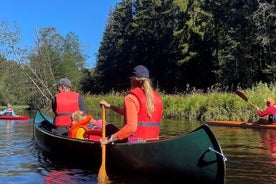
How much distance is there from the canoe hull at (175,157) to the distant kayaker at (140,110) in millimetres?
239

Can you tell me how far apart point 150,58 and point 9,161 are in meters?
46.3

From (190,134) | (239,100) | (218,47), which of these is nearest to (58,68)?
(218,47)

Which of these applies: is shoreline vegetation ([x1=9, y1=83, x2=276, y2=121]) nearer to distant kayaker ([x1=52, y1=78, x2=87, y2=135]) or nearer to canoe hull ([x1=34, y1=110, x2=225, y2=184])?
distant kayaker ([x1=52, y1=78, x2=87, y2=135])

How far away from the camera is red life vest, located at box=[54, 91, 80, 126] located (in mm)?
8750

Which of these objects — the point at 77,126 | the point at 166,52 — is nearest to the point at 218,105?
the point at 77,126

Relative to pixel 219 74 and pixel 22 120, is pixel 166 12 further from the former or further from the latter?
pixel 22 120

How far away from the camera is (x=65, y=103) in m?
8.78

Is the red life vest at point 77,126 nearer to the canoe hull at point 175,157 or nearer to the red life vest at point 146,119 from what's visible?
the canoe hull at point 175,157

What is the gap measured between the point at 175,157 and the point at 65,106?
12.7 feet

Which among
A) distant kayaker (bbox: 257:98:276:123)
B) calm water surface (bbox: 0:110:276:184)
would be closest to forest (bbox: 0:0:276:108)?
distant kayaker (bbox: 257:98:276:123)

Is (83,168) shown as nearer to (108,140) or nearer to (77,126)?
(77,126)

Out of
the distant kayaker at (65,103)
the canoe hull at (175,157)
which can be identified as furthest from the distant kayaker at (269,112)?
the canoe hull at (175,157)

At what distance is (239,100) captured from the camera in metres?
18.0

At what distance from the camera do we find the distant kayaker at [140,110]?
19.3ft
